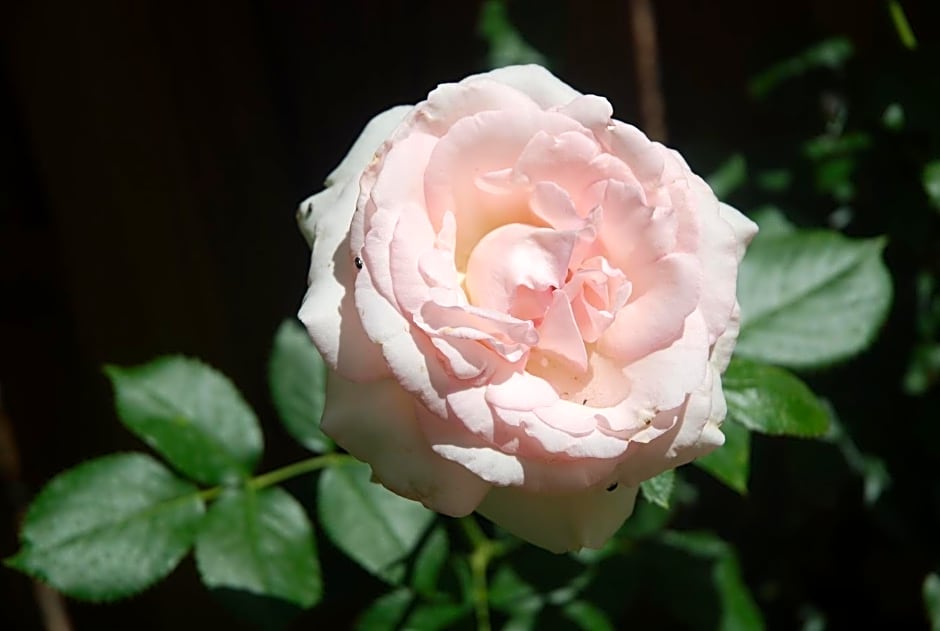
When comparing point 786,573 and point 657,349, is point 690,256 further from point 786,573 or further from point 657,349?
point 786,573

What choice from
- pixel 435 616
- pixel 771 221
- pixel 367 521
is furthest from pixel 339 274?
pixel 771 221

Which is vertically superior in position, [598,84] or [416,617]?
[598,84]

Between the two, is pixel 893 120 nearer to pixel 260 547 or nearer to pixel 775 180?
pixel 775 180

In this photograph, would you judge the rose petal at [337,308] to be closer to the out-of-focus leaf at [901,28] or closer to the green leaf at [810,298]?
the green leaf at [810,298]

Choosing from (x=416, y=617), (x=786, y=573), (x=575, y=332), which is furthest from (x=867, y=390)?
(x=575, y=332)

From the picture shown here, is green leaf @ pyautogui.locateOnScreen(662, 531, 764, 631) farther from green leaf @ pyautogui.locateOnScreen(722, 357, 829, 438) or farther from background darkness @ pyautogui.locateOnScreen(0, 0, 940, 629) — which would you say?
green leaf @ pyautogui.locateOnScreen(722, 357, 829, 438)

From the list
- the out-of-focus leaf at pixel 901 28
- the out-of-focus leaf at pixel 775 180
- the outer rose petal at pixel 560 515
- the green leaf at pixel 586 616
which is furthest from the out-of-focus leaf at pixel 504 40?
the outer rose petal at pixel 560 515

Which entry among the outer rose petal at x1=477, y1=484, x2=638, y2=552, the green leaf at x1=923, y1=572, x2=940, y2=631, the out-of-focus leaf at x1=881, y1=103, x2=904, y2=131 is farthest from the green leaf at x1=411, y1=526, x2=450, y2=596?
the out-of-focus leaf at x1=881, y1=103, x2=904, y2=131
